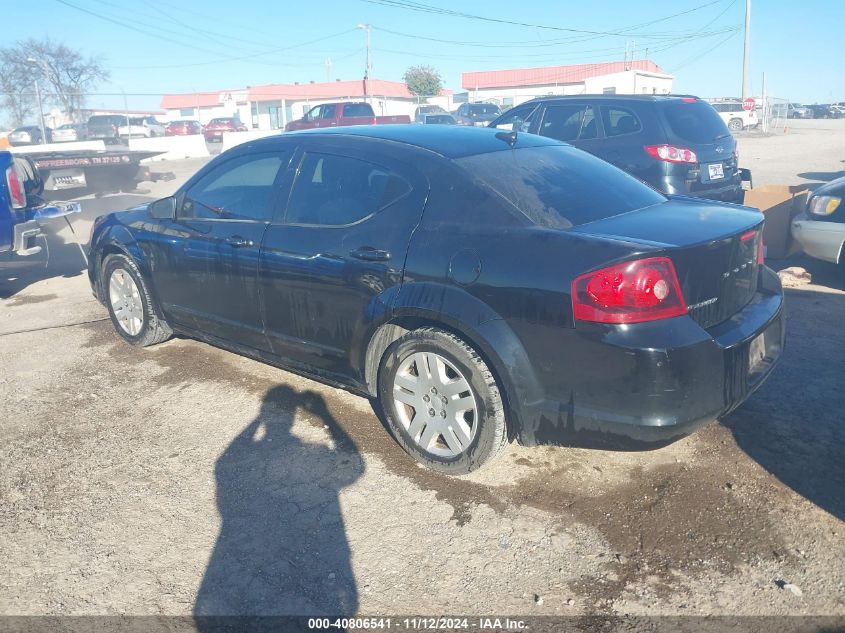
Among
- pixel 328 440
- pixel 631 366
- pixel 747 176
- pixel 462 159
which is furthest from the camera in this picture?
pixel 747 176

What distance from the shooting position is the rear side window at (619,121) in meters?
8.05

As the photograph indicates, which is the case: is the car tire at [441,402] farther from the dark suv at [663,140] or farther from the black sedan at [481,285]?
the dark suv at [663,140]

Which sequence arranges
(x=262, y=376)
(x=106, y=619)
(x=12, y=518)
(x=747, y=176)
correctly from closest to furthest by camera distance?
(x=106, y=619), (x=12, y=518), (x=262, y=376), (x=747, y=176)

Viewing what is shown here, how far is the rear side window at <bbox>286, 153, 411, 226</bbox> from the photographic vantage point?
146 inches

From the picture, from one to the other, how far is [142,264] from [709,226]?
384cm

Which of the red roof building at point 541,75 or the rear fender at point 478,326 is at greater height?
the red roof building at point 541,75

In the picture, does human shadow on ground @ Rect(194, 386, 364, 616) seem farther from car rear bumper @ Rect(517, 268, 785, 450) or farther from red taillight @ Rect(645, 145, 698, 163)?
red taillight @ Rect(645, 145, 698, 163)

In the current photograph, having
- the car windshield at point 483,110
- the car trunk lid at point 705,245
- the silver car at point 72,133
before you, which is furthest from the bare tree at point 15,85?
the car trunk lid at point 705,245

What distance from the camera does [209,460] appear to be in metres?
3.73

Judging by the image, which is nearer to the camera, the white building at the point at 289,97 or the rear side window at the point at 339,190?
the rear side window at the point at 339,190

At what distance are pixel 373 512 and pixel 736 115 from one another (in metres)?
39.5

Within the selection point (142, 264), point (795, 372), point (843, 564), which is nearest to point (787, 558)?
point (843, 564)

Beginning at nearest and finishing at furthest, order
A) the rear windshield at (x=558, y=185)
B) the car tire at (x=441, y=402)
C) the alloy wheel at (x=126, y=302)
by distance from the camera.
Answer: the car tire at (x=441, y=402)
the rear windshield at (x=558, y=185)
the alloy wheel at (x=126, y=302)

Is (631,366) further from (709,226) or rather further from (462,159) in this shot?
(462,159)
